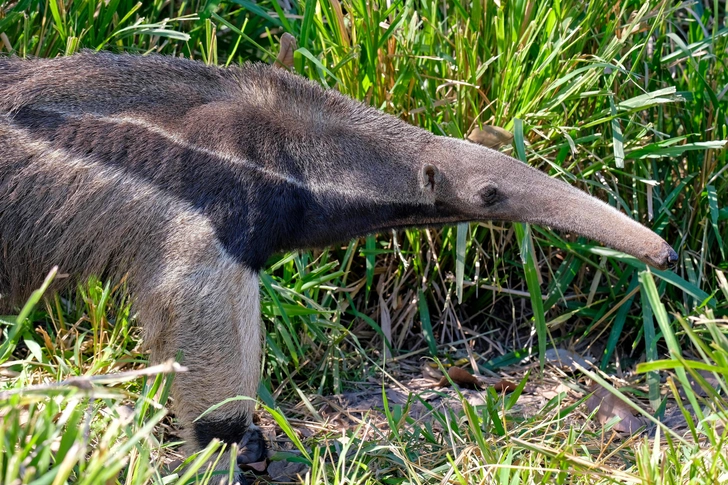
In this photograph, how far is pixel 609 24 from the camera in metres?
5.32

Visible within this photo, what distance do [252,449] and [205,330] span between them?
787mm

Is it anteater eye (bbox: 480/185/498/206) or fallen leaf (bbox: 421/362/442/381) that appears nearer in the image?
anteater eye (bbox: 480/185/498/206)

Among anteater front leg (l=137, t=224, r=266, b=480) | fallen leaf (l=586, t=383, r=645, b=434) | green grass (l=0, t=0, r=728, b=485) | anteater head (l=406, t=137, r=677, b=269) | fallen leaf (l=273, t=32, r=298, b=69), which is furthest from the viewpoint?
fallen leaf (l=273, t=32, r=298, b=69)

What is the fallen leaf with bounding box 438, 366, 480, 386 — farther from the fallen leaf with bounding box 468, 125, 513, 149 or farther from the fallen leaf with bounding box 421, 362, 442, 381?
the fallen leaf with bounding box 468, 125, 513, 149

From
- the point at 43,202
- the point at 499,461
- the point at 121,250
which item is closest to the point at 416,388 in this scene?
the point at 499,461

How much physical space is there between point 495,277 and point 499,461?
1796 mm

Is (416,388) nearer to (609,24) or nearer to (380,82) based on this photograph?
(380,82)

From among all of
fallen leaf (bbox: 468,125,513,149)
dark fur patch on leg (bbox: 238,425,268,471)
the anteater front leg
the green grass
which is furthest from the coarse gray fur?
fallen leaf (bbox: 468,125,513,149)

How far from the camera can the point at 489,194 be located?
4199mm

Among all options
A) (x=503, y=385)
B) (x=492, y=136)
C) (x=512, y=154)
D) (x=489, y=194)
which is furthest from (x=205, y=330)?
(x=512, y=154)

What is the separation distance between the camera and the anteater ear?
420 cm

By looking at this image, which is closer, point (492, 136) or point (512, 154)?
point (492, 136)

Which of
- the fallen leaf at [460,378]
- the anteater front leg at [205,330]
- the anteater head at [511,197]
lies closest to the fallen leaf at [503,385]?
the fallen leaf at [460,378]

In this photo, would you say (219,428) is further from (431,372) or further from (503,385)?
(503,385)
